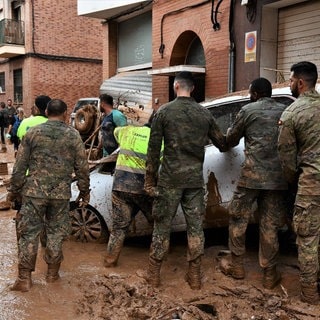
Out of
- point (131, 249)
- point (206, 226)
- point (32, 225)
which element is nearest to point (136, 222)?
point (131, 249)

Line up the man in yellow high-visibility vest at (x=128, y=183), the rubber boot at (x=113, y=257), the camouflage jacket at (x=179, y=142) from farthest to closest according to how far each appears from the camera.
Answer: the rubber boot at (x=113, y=257)
the man in yellow high-visibility vest at (x=128, y=183)
the camouflage jacket at (x=179, y=142)

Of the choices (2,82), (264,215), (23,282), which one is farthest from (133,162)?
(2,82)

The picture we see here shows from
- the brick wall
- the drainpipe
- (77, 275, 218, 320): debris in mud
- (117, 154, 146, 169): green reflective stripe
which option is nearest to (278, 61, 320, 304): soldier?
(77, 275, 218, 320): debris in mud

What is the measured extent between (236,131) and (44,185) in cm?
189

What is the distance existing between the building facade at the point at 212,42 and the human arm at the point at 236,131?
333 centimetres

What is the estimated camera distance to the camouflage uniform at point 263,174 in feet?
13.3

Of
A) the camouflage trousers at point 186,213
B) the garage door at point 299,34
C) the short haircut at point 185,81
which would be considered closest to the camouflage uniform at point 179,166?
the camouflage trousers at point 186,213

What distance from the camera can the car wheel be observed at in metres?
5.47

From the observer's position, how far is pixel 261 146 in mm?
4094

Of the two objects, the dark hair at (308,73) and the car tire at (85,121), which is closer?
the dark hair at (308,73)

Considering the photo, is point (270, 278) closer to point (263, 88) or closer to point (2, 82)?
point (263, 88)

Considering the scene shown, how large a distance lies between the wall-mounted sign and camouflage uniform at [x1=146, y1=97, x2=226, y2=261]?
5.36 m

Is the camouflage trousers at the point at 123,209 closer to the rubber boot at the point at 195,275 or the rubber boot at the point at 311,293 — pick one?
the rubber boot at the point at 195,275

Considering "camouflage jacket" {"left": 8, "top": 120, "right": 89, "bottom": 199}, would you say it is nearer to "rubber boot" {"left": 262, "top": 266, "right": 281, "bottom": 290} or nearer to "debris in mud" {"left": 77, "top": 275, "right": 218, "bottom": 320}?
"debris in mud" {"left": 77, "top": 275, "right": 218, "bottom": 320}
